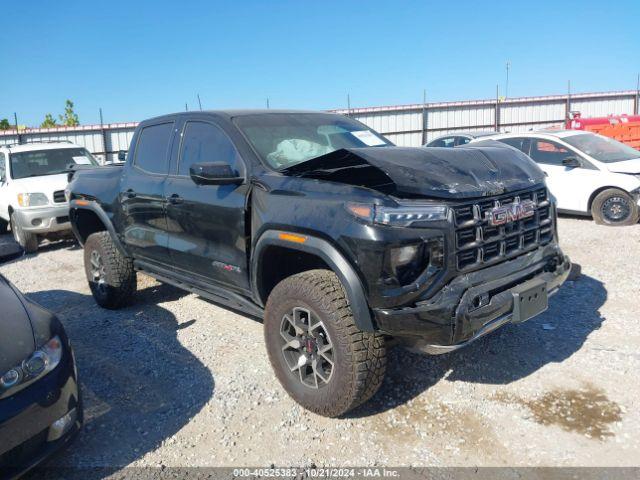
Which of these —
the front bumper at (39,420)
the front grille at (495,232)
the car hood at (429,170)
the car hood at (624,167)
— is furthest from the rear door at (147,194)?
the car hood at (624,167)

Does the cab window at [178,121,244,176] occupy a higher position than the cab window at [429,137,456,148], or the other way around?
the cab window at [429,137,456,148]

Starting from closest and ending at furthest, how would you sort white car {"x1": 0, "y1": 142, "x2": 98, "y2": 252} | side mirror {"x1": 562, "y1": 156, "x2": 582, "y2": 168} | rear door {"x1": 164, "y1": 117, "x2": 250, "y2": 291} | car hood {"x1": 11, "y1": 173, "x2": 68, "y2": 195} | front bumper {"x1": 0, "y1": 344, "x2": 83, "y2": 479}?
front bumper {"x1": 0, "y1": 344, "x2": 83, "y2": 479} < rear door {"x1": 164, "y1": 117, "x2": 250, "y2": 291} < side mirror {"x1": 562, "y1": 156, "x2": 582, "y2": 168} < white car {"x1": 0, "y1": 142, "x2": 98, "y2": 252} < car hood {"x1": 11, "y1": 173, "x2": 68, "y2": 195}

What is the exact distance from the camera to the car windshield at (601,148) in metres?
8.49

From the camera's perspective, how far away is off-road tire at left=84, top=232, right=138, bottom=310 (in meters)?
5.11

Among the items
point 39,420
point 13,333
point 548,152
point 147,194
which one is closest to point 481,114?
point 548,152

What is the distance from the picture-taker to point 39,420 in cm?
251

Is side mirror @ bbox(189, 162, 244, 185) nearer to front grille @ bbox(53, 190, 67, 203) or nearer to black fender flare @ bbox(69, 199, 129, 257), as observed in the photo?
black fender flare @ bbox(69, 199, 129, 257)

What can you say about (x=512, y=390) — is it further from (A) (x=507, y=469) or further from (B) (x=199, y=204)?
(B) (x=199, y=204)

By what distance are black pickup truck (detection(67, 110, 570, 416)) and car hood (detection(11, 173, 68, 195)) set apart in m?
5.47

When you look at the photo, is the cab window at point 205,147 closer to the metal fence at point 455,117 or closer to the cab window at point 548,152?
the cab window at point 548,152

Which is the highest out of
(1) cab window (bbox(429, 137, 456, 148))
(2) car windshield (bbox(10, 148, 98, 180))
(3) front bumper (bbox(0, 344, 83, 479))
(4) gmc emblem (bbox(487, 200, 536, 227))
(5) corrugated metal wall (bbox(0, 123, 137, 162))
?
(5) corrugated metal wall (bbox(0, 123, 137, 162))

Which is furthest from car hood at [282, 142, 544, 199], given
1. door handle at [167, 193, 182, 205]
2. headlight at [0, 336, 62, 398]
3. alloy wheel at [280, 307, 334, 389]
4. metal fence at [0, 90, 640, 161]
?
metal fence at [0, 90, 640, 161]

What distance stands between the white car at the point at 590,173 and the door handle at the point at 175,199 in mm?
6786

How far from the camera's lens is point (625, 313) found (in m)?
4.53
